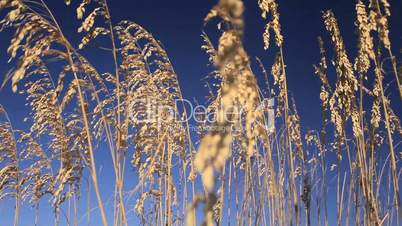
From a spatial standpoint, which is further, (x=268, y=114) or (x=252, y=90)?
(x=268, y=114)

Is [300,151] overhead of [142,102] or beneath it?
beneath

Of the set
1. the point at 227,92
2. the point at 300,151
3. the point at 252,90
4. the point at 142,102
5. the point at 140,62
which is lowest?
the point at 227,92

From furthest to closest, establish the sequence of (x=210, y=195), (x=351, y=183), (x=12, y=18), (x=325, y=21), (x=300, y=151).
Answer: (x=351, y=183)
(x=300, y=151)
(x=325, y=21)
(x=12, y=18)
(x=210, y=195)

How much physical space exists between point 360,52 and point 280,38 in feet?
1.42

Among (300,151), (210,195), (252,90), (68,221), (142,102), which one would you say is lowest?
(210,195)

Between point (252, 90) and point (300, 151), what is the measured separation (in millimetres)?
2223

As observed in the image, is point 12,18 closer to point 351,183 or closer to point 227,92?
point 227,92

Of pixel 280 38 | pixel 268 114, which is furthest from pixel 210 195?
pixel 268 114

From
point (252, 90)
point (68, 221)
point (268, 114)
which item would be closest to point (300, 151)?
point (268, 114)

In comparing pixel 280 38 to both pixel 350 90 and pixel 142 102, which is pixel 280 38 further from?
pixel 142 102

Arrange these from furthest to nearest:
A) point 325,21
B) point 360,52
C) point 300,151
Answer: point 300,151, point 325,21, point 360,52

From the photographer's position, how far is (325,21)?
2453 millimetres

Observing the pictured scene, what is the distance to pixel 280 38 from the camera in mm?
2486

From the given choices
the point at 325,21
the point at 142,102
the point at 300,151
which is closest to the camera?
the point at 325,21
